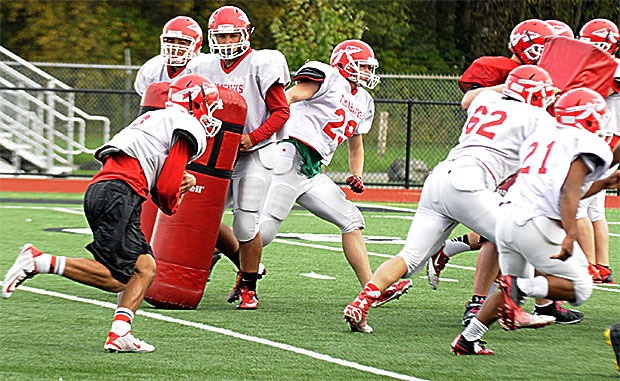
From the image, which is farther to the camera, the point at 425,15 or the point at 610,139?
the point at 425,15

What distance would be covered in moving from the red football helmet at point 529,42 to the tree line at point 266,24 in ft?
50.5

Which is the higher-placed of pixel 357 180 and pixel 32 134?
pixel 357 180

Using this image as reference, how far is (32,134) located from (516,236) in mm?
13823

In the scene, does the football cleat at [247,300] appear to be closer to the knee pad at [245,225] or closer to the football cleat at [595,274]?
the knee pad at [245,225]

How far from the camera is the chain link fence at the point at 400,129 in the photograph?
1827 cm

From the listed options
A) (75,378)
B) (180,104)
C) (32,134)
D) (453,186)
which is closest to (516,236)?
(453,186)

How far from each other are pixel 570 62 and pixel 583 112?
4.69 ft

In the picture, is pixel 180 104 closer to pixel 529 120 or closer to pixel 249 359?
pixel 249 359

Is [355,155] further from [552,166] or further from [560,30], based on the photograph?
[552,166]

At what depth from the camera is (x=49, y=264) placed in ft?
18.6

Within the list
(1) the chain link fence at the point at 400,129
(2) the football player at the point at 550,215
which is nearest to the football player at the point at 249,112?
(2) the football player at the point at 550,215

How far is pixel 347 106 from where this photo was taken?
762 cm

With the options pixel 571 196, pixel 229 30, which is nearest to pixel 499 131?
pixel 571 196

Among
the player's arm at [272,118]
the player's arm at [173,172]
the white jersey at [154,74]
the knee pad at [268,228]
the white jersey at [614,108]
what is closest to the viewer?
the player's arm at [173,172]
